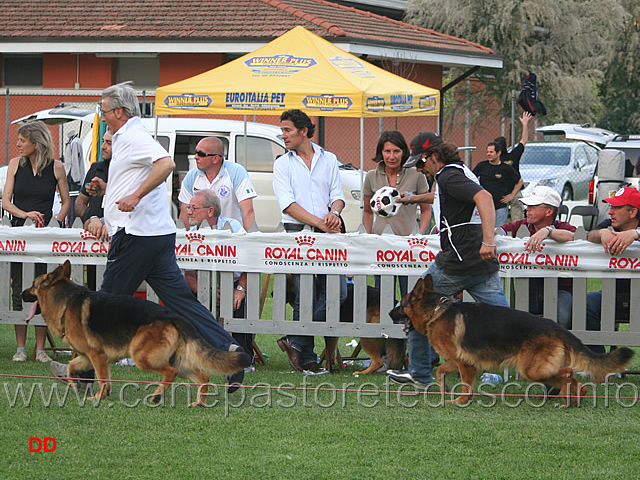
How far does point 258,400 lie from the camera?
632 cm

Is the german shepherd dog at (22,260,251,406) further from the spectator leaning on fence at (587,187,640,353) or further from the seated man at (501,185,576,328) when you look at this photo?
the spectator leaning on fence at (587,187,640,353)

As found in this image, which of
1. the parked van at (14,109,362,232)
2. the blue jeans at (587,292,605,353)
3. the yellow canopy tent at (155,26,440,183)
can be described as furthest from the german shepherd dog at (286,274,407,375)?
the parked van at (14,109,362,232)

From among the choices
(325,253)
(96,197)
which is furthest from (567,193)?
(96,197)

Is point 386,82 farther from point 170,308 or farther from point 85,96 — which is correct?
point 85,96

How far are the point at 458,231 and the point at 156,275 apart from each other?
2.08 m

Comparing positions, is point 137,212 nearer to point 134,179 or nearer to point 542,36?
point 134,179

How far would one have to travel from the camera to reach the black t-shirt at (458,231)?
255 inches

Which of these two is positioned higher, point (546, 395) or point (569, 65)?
point (569, 65)

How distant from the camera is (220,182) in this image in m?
8.12

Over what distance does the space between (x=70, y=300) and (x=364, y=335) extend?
2.48 m

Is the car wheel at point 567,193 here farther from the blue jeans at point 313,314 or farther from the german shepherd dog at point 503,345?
the german shepherd dog at point 503,345

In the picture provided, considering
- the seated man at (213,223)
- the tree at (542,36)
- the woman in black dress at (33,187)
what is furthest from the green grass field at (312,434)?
the tree at (542,36)

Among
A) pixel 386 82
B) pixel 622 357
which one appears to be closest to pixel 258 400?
pixel 622 357

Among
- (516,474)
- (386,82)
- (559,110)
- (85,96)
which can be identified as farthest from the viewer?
(559,110)
